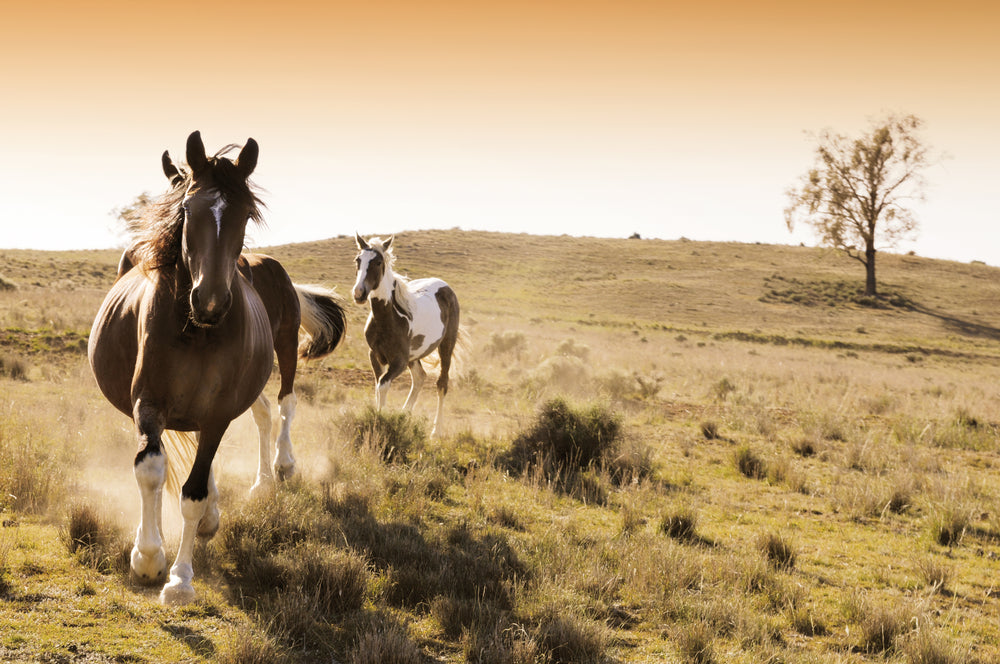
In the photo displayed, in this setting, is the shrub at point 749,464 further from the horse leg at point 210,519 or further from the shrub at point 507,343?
the shrub at point 507,343

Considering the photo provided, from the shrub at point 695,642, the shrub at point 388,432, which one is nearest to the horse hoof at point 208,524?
the shrub at point 695,642

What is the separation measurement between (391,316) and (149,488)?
18.0 feet

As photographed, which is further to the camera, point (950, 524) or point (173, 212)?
point (950, 524)

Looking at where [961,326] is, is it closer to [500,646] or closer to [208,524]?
[500,646]

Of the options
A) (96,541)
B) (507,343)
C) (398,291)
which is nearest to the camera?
(96,541)

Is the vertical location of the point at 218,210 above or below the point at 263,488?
above

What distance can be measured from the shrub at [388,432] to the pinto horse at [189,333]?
364cm

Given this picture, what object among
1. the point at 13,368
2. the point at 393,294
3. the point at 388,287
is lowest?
the point at 13,368

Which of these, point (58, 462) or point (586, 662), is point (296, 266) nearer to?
point (58, 462)

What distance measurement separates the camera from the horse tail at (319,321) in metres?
7.55

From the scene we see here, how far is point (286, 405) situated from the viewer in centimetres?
688

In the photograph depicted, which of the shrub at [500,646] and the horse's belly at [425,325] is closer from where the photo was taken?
the shrub at [500,646]

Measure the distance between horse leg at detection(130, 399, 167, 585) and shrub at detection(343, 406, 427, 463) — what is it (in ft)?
12.6

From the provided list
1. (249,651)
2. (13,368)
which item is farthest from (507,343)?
(249,651)
